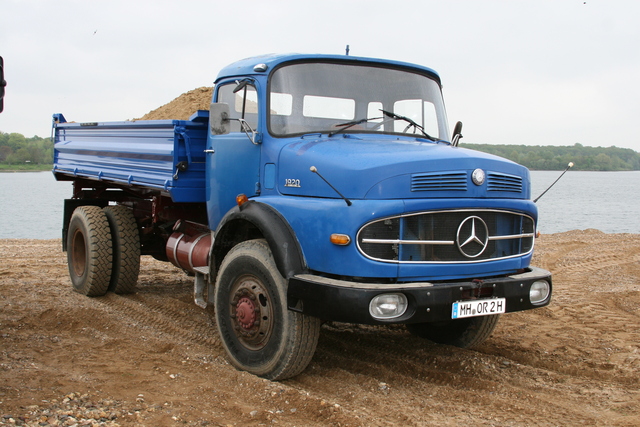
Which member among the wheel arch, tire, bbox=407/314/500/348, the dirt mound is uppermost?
the dirt mound

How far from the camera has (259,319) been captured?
192 inches

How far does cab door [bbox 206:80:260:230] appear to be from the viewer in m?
5.34

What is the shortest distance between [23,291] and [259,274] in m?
4.52

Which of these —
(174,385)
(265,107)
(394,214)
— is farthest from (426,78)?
(174,385)

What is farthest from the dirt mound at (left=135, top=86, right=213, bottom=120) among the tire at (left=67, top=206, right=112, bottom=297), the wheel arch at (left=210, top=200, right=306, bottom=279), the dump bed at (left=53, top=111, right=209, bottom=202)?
the wheel arch at (left=210, top=200, right=306, bottom=279)

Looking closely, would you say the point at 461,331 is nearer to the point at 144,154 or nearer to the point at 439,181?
the point at 439,181

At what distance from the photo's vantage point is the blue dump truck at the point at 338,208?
429 centimetres

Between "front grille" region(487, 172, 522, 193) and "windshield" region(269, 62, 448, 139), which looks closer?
"front grille" region(487, 172, 522, 193)

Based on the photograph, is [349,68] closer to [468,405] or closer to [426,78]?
[426,78]

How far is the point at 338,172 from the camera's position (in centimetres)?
443

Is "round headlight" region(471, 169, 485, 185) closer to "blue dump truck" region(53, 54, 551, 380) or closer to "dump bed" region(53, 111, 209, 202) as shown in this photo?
"blue dump truck" region(53, 54, 551, 380)

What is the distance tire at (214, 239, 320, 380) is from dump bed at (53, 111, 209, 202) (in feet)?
4.51

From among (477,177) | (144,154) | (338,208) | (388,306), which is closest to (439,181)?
(477,177)

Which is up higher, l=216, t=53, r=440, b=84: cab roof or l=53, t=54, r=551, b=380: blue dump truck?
l=216, t=53, r=440, b=84: cab roof
